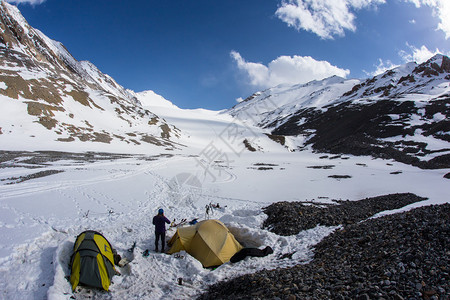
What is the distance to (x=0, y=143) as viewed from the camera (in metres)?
48.7

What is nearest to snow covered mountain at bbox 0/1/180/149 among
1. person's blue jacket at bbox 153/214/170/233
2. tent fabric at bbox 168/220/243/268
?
person's blue jacket at bbox 153/214/170/233

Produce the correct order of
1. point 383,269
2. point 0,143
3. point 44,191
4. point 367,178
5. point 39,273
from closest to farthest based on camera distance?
point 383,269 → point 39,273 → point 44,191 → point 367,178 → point 0,143

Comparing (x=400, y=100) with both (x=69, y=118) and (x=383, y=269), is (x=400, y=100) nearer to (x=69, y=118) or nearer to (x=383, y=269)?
(x=383, y=269)

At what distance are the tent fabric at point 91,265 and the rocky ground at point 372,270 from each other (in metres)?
3.56

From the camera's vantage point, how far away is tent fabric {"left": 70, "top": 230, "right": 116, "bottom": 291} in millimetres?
8055

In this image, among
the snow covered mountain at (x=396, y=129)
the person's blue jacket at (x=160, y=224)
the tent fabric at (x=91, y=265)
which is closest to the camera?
the tent fabric at (x=91, y=265)

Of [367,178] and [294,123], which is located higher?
[294,123]

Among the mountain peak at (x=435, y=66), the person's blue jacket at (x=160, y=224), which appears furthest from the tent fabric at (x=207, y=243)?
the mountain peak at (x=435, y=66)

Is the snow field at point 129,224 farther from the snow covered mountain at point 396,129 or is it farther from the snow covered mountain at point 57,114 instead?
the snow covered mountain at point 57,114

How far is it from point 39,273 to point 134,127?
100550 mm

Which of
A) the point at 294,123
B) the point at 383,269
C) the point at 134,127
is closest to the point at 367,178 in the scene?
the point at 383,269

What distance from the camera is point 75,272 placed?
26.5ft

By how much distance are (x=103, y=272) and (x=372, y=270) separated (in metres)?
8.74

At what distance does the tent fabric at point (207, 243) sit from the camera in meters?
10.8
